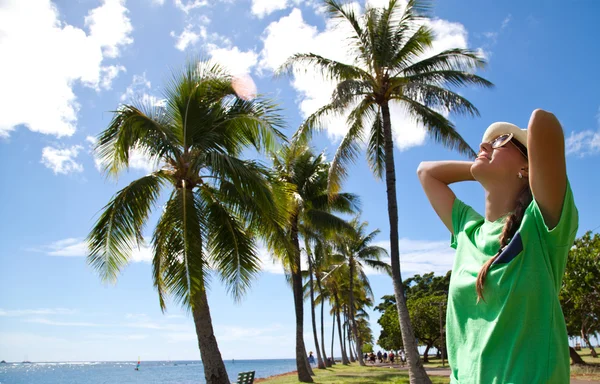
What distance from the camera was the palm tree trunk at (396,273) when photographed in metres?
13.8

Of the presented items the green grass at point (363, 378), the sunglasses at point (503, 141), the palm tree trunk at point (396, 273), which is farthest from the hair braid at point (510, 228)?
the green grass at point (363, 378)

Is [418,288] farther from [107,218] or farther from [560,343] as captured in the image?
[560,343]

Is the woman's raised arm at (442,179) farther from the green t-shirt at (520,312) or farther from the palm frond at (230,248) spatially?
the palm frond at (230,248)

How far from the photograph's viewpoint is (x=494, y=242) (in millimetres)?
1638

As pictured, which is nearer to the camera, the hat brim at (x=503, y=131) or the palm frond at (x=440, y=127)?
the hat brim at (x=503, y=131)

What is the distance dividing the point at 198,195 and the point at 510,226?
10956 millimetres

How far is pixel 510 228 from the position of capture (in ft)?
5.21

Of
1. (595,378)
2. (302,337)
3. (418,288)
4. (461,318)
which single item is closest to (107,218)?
(461,318)

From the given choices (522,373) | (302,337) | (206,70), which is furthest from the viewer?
(302,337)

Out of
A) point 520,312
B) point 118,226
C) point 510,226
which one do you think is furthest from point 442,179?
point 118,226

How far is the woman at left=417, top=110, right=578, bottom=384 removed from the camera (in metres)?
1.43

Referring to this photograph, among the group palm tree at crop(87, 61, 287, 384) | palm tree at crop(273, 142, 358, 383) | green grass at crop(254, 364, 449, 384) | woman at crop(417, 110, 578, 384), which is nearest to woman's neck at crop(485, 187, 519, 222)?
woman at crop(417, 110, 578, 384)

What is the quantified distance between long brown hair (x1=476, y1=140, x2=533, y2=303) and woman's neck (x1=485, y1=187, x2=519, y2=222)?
3 centimetres

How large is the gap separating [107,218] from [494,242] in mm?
10389
